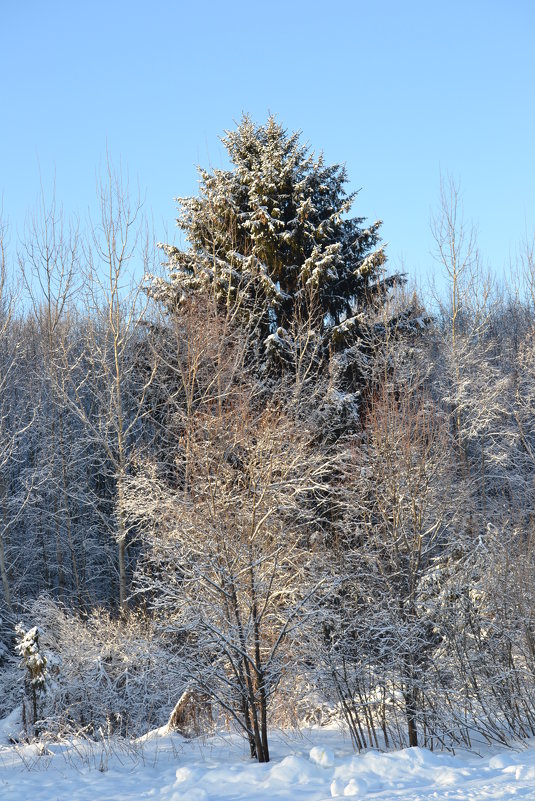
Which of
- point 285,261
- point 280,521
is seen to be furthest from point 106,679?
point 285,261

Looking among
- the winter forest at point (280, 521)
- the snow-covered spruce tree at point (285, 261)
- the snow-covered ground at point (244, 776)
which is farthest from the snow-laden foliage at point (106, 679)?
the snow-covered spruce tree at point (285, 261)

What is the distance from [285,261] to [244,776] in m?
13.2

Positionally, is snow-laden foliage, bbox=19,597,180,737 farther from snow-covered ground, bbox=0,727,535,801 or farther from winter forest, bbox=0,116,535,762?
snow-covered ground, bbox=0,727,535,801

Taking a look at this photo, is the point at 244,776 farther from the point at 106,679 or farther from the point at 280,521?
the point at 106,679

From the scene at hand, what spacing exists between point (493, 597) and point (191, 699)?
16.1 feet

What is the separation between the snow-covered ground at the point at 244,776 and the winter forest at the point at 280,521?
90 centimetres

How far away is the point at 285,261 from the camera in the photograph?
17062mm

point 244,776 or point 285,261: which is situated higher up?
point 285,261

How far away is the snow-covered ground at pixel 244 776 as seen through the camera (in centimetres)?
547

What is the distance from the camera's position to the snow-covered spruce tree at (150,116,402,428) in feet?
52.7

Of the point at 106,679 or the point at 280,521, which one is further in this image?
the point at 106,679

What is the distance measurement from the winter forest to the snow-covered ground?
35.3 inches

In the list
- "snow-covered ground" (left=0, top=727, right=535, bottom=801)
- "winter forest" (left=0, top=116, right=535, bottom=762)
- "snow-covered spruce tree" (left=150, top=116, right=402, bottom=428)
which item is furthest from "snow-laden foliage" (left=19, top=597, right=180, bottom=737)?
"snow-covered spruce tree" (left=150, top=116, right=402, bottom=428)

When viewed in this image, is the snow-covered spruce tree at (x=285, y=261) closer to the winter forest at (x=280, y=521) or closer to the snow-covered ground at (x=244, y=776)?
the winter forest at (x=280, y=521)
